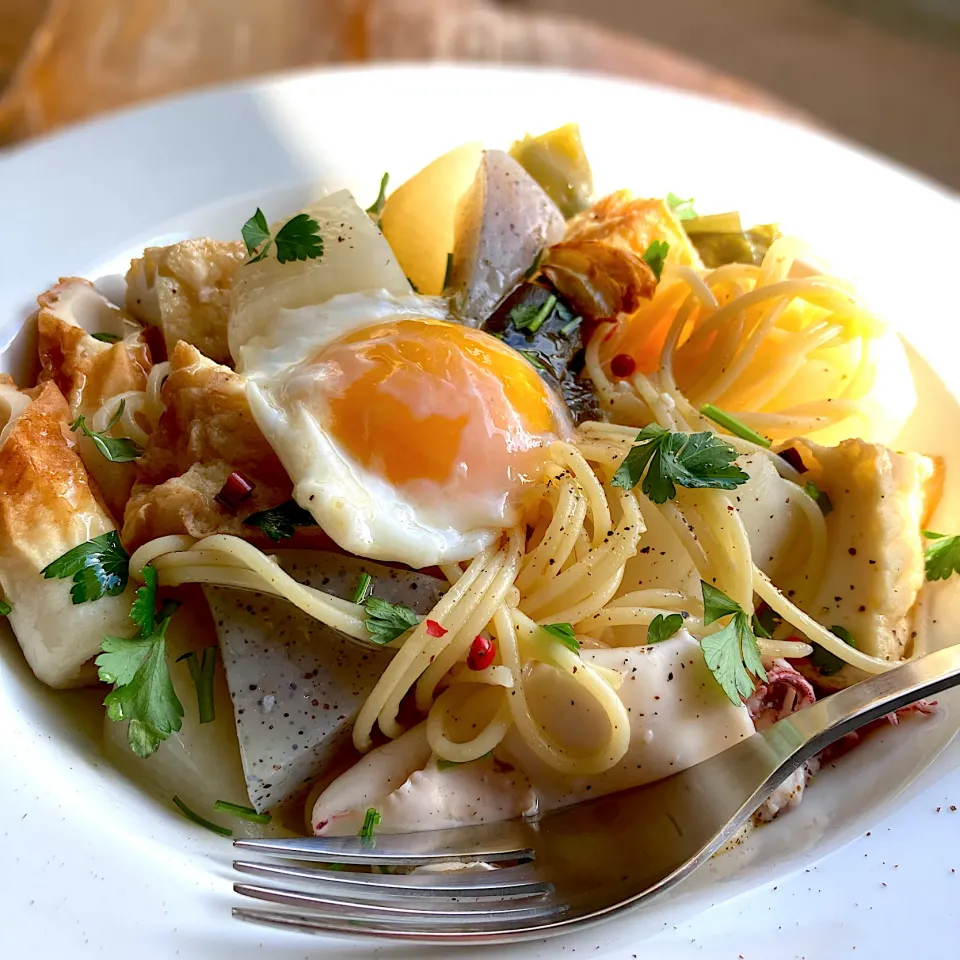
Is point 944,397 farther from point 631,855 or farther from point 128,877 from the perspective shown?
point 128,877

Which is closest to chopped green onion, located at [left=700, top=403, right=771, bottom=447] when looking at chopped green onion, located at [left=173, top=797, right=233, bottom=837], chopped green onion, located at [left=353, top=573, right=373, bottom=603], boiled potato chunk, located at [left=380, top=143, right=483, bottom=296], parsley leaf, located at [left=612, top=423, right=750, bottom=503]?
parsley leaf, located at [left=612, top=423, right=750, bottom=503]

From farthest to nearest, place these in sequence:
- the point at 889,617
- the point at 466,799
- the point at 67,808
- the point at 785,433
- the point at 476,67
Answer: the point at 476,67 → the point at 785,433 → the point at 889,617 → the point at 466,799 → the point at 67,808

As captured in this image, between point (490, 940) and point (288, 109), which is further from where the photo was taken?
point (288, 109)

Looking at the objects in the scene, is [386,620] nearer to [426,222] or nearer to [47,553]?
[47,553]

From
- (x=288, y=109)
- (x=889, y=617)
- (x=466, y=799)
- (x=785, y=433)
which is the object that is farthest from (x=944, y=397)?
(x=288, y=109)

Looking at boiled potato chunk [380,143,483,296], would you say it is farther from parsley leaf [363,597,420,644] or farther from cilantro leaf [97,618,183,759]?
cilantro leaf [97,618,183,759]

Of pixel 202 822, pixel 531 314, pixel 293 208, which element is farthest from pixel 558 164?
pixel 202 822
